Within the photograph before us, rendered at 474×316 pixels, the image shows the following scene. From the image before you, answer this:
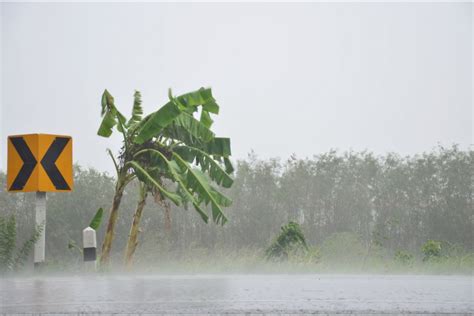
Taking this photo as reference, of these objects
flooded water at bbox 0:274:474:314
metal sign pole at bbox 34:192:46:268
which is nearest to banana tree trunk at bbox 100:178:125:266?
metal sign pole at bbox 34:192:46:268

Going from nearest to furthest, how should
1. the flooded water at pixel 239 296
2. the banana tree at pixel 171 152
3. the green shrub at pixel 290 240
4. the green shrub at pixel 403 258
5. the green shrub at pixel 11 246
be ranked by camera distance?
the flooded water at pixel 239 296
the green shrub at pixel 11 246
the green shrub at pixel 403 258
the banana tree at pixel 171 152
the green shrub at pixel 290 240

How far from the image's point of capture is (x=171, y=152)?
1631 cm

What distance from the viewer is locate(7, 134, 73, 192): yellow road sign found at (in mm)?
12188

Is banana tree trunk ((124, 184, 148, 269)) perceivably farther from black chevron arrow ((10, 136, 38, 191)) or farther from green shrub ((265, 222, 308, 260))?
black chevron arrow ((10, 136, 38, 191))

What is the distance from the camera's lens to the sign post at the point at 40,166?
12.2m

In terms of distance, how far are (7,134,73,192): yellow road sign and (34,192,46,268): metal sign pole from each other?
28cm

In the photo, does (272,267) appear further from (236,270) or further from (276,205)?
(276,205)

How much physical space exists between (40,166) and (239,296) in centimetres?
712

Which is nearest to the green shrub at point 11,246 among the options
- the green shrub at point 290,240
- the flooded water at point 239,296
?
the flooded water at point 239,296

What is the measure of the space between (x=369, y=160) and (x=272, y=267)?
18.6m

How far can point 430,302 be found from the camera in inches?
232

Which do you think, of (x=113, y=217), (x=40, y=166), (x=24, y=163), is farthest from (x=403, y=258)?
(x=24, y=163)

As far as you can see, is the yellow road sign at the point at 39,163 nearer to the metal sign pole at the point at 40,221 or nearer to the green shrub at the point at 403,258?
the metal sign pole at the point at 40,221

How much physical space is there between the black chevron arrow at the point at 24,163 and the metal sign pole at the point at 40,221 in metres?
0.37
